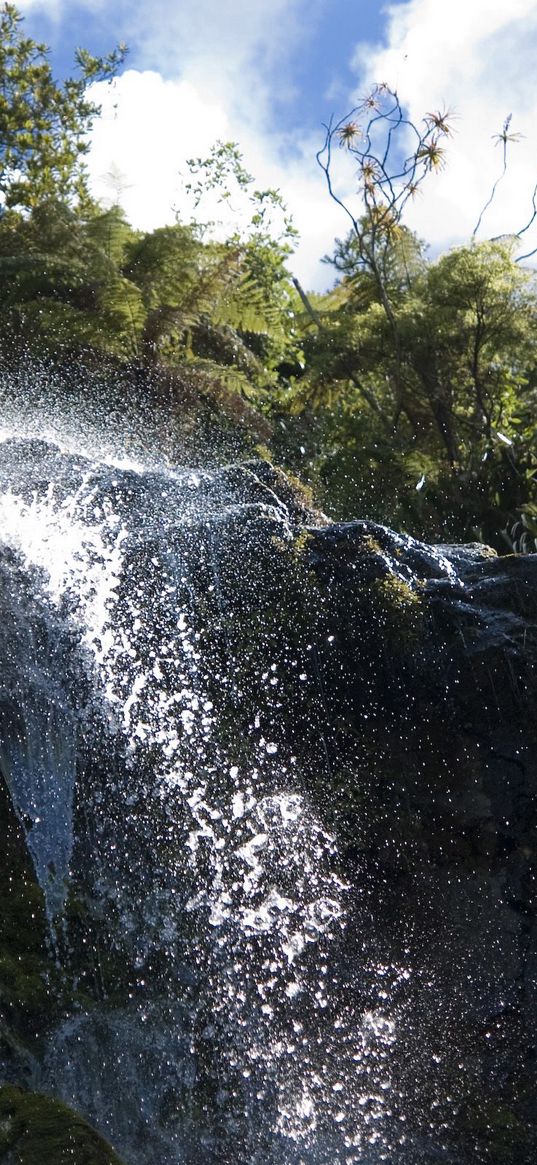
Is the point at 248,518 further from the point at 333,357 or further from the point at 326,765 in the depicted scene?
the point at 333,357

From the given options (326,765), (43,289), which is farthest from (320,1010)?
(43,289)

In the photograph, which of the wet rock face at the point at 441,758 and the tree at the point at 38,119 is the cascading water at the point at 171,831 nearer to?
the wet rock face at the point at 441,758

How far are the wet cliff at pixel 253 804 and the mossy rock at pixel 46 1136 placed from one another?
93cm

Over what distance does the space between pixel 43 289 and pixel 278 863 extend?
622 centimetres

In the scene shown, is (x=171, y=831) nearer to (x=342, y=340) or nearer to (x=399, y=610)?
(x=399, y=610)

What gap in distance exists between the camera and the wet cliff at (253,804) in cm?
475

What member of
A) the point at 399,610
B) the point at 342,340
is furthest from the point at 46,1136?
the point at 342,340

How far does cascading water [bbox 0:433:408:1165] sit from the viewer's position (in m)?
4.60

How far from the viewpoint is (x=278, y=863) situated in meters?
5.26

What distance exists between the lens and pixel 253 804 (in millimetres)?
5383

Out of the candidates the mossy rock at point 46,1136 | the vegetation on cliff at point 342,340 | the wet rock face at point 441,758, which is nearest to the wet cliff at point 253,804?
the wet rock face at point 441,758

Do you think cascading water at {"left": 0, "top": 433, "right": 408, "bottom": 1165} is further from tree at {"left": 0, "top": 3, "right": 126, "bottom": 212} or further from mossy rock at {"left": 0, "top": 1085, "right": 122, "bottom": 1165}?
tree at {"left": 0, "top": 3, "right": 126, "bottom": 212}

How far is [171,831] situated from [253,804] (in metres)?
0.41

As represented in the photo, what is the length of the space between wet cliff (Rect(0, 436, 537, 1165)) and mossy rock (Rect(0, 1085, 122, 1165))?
927 mm
